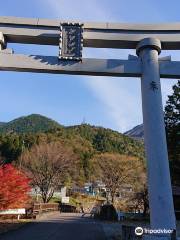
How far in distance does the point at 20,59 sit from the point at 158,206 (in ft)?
20.1

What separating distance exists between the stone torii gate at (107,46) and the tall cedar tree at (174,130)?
1486 centimetres

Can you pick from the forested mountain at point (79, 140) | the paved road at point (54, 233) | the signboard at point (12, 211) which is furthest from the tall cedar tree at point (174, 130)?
the forested mountain at point (79, 140)

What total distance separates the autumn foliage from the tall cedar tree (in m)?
11.2

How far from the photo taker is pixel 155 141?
32.2ft

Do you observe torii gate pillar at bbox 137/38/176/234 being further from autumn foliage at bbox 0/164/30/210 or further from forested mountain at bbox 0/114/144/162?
forested mountain at bbox 0/114/144/162

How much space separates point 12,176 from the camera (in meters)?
22.4

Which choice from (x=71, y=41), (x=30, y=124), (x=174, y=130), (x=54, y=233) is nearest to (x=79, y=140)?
(x=174, y=130)

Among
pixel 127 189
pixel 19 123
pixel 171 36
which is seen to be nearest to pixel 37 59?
pixel 171 36

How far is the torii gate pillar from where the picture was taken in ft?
30.4

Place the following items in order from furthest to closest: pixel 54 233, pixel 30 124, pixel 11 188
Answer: pixel 30 124
pixel 11 188
pixel 54 233

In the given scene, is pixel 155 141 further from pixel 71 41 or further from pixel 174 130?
pixel 174 130

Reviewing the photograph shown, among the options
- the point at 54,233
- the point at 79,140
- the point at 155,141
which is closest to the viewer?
the point at 155,141

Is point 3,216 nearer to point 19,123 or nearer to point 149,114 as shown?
point 149,114

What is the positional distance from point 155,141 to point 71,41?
Answer: 4.24 meters
